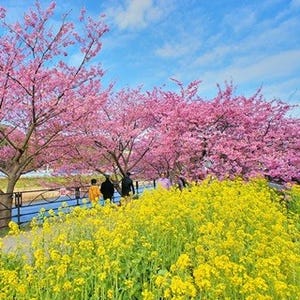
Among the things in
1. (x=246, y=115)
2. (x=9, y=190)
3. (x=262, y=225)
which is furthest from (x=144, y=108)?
(x=262, y=225)

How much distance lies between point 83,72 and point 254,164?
7.29 metres

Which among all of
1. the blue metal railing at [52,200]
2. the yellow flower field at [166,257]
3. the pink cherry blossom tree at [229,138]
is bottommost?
the yellow flower field at [166,257]

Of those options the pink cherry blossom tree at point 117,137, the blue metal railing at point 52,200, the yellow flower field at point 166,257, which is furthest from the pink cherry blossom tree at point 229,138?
the yellow flower field at point 166,257

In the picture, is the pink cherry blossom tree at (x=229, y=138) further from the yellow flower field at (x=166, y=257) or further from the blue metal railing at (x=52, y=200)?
the yellow flower field at (x=166, y=257)

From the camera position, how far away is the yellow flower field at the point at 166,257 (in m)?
3.45

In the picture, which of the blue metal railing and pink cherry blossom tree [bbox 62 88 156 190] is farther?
pink cherry blossom tree [bbox 62 88 156 190]

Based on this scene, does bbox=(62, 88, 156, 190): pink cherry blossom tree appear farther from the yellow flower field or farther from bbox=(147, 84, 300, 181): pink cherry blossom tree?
the yellow flower field

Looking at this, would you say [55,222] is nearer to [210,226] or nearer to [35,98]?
[210,226]

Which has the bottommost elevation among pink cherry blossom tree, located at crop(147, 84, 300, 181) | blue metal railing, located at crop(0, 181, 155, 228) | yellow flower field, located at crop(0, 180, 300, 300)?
yellow flower field, located at crop(0, 180, 300, 300)

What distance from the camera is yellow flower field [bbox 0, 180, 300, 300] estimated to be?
3451 mm

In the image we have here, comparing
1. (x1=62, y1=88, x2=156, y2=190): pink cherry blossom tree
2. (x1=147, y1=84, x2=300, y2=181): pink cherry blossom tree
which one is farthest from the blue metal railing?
(x1=147, y1=84, x2=300, y2=181): pink cherry blossom tree

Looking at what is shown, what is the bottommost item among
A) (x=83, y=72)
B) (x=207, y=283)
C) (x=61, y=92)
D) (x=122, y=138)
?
(x=207, y=283)

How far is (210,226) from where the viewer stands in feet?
16.1

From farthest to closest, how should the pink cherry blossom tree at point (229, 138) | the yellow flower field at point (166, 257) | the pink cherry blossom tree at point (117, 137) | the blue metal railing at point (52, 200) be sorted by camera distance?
the pink cherry blossom tree at point (117, 137)
the pink cherry blossom tree at point (229, 138)
the blue metal railing at point (52, 200)
the yellow flower field at point (166, 257)
